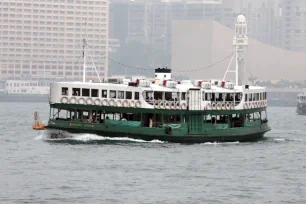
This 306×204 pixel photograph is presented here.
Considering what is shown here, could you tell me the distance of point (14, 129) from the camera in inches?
3868

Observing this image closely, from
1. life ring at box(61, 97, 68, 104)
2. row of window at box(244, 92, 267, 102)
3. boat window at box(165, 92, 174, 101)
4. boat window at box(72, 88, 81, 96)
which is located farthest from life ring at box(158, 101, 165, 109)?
row of window at box(244, 92, 267, 102)

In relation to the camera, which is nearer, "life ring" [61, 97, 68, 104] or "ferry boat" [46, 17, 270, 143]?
"ferry boat" [46, 17, 270, 143]

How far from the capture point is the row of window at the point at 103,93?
7719 cm

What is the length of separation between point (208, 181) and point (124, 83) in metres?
22.3

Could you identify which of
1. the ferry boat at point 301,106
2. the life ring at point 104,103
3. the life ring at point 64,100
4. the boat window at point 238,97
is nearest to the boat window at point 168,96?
the life ring at point 104,103

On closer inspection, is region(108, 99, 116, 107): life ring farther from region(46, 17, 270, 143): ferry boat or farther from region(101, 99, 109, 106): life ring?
region(101, 99, 109, 106): life ring

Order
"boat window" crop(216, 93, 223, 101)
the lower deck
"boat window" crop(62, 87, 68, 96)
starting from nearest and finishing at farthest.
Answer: the lower deck, "boat window" crop(62, 87, 68, 96), "boat window" crop(216, 93, 223, 101)

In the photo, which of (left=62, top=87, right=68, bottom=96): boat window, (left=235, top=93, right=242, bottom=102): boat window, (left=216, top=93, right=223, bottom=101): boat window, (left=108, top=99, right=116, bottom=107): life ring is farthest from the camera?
(left=235, top=93, right=242, bottom=102): boat window

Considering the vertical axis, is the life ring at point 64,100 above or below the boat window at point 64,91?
below

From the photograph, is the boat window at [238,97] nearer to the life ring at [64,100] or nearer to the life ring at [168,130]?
the life ring at [168,130]

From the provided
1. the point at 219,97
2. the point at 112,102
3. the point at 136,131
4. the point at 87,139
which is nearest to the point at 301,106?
the point at 219,97

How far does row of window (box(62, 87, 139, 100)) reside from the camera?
77188 mm

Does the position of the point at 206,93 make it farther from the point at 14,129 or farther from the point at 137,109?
the point at 14,129

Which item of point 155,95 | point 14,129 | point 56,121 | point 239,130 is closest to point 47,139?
point 56,121
